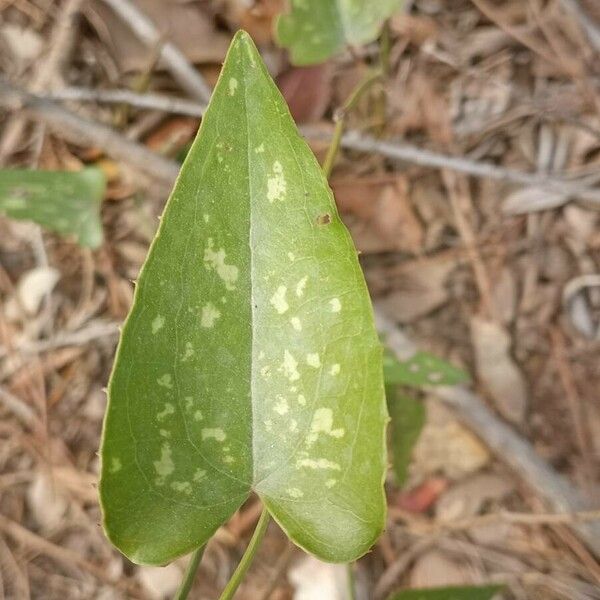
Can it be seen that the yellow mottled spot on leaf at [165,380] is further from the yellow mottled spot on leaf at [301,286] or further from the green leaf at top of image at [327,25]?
the green leaf at top of image at [327,25]

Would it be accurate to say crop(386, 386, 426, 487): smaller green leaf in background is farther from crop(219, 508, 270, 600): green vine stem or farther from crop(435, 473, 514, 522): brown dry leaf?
crop(219, 508, 270, 600): green vine stem

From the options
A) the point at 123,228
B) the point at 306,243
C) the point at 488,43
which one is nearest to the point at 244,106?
the point at 306,243

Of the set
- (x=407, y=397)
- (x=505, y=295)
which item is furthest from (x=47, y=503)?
(x=505, y=295)

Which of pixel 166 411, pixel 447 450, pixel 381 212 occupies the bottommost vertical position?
pixel 447 450

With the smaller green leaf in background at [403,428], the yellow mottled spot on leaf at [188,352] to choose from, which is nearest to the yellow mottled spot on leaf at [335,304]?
the yellow mottled spot on leaf at [188,352]

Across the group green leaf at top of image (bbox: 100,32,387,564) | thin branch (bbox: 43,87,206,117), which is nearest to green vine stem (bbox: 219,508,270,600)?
green leaf at top of image (bbox: 100,32,387,564)

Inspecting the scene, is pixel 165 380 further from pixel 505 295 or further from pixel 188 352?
pixel 505 295

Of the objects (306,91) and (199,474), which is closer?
(199,474)
